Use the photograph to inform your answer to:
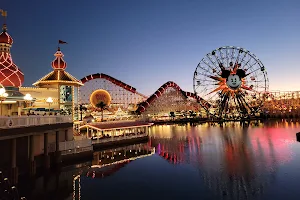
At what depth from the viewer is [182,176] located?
19094 millimetres

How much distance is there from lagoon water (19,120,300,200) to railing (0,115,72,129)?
3862 mm

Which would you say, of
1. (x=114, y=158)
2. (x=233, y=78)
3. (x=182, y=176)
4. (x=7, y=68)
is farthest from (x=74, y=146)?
(x=233, y=78)

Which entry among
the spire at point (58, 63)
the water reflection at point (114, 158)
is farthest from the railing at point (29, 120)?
the spire at point (58, 63)

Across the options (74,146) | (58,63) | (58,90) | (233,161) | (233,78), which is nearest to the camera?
(233,161)

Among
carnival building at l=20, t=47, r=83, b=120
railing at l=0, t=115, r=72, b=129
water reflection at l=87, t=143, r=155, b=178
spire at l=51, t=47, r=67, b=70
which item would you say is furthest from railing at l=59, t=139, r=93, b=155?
spire at l=51, t=47, r=67, b=70

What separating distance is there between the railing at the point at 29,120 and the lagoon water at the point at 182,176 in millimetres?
3862

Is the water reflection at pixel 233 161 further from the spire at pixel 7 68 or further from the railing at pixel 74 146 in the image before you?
the spire at pixel 7 68

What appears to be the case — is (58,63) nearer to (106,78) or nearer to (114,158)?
(114,158)

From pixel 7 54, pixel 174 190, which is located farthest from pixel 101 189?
pixel 7 54

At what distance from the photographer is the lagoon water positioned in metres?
15.1

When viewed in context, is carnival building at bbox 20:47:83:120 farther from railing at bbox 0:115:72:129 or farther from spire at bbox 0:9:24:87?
railing at bbox 0:115:72:129

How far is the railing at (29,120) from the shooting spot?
13656 millimetres

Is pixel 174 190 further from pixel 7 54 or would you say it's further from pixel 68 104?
pixel 7 54

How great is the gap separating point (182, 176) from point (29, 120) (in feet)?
37.3
